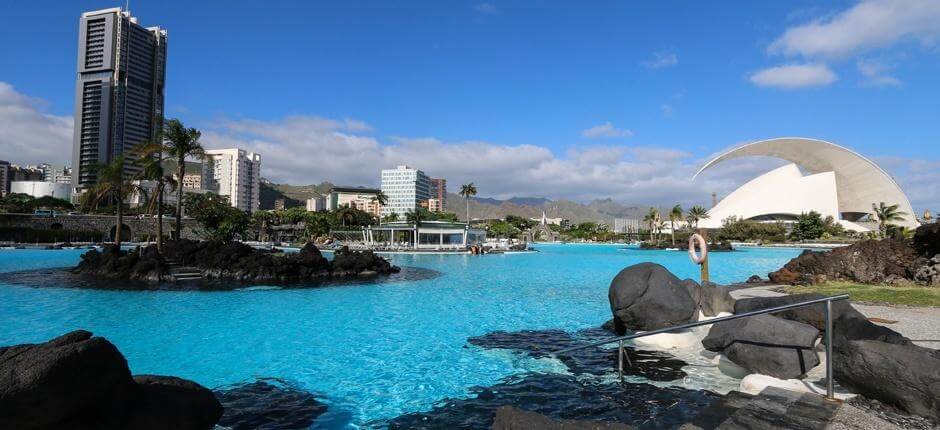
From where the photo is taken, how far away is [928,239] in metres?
15.9

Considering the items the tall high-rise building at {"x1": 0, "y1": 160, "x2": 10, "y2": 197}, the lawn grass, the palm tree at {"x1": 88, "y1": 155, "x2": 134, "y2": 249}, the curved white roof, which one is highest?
the tall high-rise building at {"x1": 0, "y1": 160, "x2": 10, "y2": 197}

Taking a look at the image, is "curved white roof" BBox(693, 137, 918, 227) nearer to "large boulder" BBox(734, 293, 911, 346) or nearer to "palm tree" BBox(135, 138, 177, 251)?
"palm tree" BBox(135, 138, 177, 251)

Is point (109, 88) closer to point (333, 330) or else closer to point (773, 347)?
point (333, 330)

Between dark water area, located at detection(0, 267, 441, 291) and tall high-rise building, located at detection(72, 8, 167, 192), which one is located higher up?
tall high-rise building, located at detection(72, 8, 167, 192)

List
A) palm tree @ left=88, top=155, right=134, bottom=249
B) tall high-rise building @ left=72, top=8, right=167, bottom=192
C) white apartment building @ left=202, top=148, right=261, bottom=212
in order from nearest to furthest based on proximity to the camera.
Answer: palm tree @ left=88, top=155, right=134, bottom=249, tall high-rise building @ left=72, top=8, right=167, bottom=192, white apartment building @ left=202, top=148, right=261, bottom=212

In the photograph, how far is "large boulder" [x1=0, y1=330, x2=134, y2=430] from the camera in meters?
3.73

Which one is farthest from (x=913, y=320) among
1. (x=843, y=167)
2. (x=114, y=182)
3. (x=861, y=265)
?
(x=843, y=167)

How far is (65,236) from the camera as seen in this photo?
61.2 metres

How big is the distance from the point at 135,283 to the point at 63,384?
21.1 metres

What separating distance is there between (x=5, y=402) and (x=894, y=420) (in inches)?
300

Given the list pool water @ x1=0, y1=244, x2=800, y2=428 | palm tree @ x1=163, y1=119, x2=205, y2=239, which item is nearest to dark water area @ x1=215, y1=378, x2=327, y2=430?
pool water @ x1=0, y1=244, x2=800, y2=428

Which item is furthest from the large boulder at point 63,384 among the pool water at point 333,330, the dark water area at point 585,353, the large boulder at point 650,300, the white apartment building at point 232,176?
the white apartment building at point 232,176

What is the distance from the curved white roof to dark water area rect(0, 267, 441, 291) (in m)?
75.7

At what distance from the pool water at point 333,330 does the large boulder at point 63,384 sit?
2.54 meters
